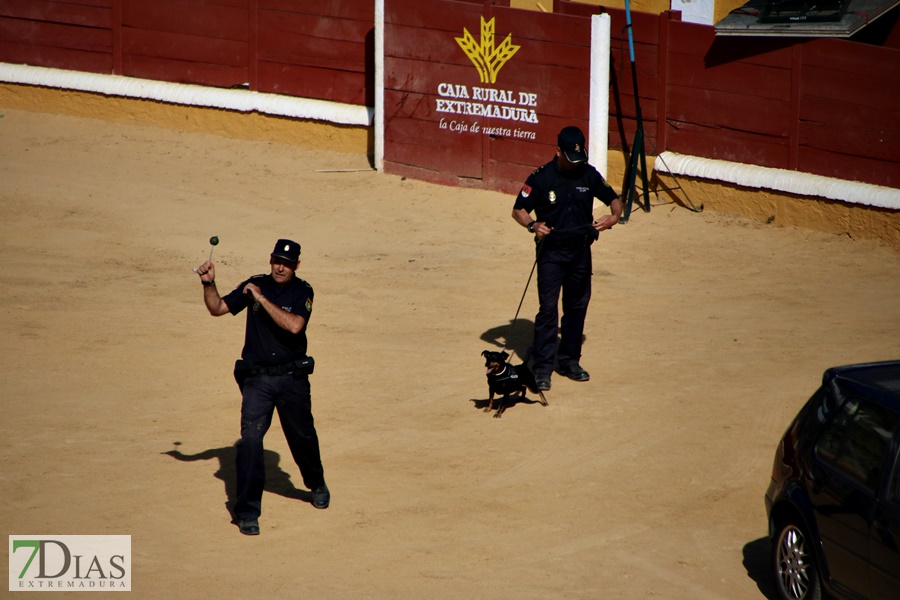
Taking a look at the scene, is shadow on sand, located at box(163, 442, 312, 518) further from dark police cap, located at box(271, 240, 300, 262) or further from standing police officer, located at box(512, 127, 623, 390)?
standing police officer, located at box(512, 127, 623, 390)

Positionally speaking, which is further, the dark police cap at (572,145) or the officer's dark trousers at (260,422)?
the dark police cap at (572,145)

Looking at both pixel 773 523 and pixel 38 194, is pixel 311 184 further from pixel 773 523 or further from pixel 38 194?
pixel 773 523

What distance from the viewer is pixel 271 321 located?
7.13 m

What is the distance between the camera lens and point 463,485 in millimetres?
8008

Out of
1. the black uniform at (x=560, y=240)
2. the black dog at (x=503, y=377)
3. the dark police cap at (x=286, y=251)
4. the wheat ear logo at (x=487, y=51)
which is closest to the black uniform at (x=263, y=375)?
the dark police cap at (x=286, y=251)

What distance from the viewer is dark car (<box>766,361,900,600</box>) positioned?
561 centimetres

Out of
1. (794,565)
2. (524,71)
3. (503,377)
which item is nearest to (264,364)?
(503,377)

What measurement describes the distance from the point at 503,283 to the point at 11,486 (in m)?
6.09

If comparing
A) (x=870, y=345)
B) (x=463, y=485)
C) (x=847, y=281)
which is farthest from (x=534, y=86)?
(x=463, y=485)

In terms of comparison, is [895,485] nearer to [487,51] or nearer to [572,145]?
[572,145]

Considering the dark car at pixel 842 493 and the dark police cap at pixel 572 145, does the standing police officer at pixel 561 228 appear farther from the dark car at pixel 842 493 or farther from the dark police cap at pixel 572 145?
the dark car at pixel 842 493

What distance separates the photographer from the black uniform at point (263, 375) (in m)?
7.13

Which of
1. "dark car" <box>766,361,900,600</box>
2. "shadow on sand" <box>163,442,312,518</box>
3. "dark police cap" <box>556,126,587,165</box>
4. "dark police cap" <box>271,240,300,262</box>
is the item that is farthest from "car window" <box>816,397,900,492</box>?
"dark police cap" <box>556,126,587,165</box>

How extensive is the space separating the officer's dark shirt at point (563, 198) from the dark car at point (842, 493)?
135 inches
